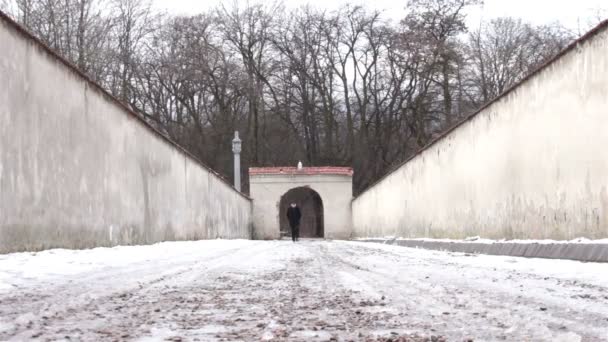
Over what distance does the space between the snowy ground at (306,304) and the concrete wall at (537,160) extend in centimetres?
176

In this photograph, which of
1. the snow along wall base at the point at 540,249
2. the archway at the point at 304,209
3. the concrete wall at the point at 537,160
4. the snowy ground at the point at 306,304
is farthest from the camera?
the archway at the point at 304,209

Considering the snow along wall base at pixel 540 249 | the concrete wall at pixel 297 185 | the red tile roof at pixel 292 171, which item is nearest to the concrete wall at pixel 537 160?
the snow along wall base at pixel 540 249

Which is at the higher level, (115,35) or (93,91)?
(115,35)

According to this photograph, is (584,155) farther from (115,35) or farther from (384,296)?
(115,35)

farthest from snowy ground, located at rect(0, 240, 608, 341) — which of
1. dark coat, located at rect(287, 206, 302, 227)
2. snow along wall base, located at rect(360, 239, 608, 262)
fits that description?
dark coat, located at rect(287, 206, 302, 227)

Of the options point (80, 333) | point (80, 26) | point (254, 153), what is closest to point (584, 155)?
point (80, 333)

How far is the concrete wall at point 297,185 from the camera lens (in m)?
36.6

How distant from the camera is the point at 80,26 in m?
30.8

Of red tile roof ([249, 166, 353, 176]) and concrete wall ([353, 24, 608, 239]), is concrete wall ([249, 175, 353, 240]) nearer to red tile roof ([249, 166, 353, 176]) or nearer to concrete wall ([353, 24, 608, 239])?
red tile roof ([249, 166, 353, 176])

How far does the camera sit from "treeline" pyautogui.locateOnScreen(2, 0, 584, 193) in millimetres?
40875

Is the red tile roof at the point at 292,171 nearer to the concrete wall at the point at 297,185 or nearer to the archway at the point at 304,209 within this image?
the concrete wall at the point at 297,185

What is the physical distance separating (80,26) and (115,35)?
17.6 feet

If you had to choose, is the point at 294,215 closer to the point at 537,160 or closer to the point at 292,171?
the point at 292,171

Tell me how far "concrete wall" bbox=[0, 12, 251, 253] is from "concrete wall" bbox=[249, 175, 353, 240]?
21363mm
